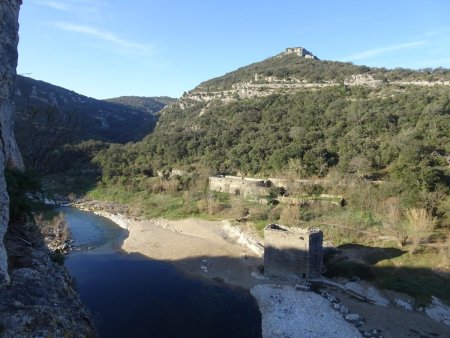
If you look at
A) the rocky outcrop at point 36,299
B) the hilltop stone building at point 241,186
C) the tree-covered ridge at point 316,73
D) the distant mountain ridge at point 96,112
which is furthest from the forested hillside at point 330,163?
the rocky outcrop at point 36,299

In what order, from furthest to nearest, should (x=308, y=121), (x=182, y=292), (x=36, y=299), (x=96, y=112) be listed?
(x=96, y=112), (x=308, y=121), (x=182, y=292), (x=36, y=299)

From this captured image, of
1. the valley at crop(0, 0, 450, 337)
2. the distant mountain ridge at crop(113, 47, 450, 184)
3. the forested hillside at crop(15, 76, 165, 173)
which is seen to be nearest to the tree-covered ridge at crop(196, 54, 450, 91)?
the distant mountain ridge at crop(113, 47, 450, 184)

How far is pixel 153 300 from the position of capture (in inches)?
785

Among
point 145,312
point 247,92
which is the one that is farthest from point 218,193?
point 247,92

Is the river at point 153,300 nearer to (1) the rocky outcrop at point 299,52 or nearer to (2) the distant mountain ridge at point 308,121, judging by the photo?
(2) the distant mountain ridge at point 308,121

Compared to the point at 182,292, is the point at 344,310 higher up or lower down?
higher up

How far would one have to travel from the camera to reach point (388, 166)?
37062 mm

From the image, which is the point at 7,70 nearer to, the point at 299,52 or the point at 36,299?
the point at 36,299

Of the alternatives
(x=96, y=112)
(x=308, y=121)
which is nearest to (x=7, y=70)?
(x=308, y=121)

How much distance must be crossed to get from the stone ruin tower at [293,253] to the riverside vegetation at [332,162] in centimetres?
183

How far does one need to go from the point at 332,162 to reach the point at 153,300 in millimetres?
27228

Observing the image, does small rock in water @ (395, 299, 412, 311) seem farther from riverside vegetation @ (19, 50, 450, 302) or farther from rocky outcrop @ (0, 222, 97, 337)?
rocky outcrop @ (0, 222, 97, 337)

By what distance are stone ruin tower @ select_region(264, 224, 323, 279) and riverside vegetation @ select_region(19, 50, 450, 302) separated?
71.9 inches

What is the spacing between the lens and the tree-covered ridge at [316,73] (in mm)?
68812
